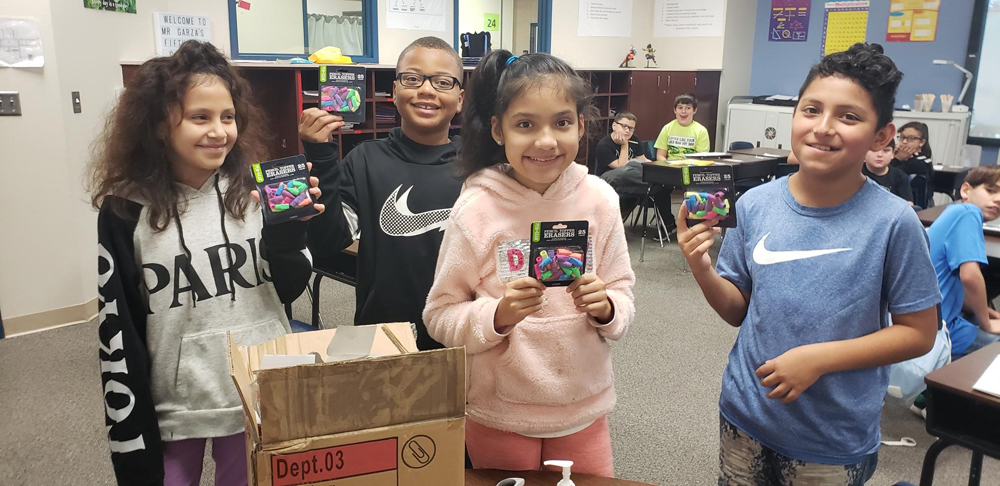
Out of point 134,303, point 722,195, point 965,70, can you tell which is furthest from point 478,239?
point 965,70

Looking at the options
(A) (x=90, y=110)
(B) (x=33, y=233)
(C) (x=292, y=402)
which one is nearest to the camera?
(C) (x=292, y=402)

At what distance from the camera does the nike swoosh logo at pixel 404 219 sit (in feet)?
5.40

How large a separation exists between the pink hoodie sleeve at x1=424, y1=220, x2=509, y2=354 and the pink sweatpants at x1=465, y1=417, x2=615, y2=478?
0.59ft

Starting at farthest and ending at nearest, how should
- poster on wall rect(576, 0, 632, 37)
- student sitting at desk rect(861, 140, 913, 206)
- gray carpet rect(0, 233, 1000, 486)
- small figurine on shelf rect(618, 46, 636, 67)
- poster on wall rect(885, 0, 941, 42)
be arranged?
small figurine on shelf rect(618, 46, 636, 67) < poster on wall rect(576, 0, 632, 37) < poster on wall rect(885, 0, 941, 42) < student sitting at desk rect(861, 140, 913, 206) < gray carpet rect(0, 233, 1000, 486)

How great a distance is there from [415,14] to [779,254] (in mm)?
5616

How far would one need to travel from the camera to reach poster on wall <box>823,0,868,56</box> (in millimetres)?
7336

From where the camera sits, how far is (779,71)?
8.16 meters

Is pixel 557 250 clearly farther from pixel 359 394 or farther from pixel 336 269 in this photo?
pixel 336 269

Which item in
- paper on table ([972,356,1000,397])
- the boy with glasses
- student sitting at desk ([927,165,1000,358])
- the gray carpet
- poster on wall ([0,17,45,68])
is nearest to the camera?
paper on table ([972,356,1000,397])

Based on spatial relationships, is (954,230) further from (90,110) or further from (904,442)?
(90,110)

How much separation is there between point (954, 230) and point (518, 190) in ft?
6.98

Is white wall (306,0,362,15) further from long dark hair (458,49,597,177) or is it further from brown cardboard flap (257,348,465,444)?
brown cardboard flap (257,348,465,444)

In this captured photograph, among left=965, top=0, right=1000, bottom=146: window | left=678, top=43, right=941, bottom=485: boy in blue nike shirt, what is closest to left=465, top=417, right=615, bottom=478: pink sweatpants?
left=678, top=43, right=941, bottom=485: boy in blue nike shirt

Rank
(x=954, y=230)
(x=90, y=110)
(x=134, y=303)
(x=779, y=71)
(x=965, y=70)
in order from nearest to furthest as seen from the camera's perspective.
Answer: (x=134, y=303) < (x=954, y=230) < (x=90, y=110) < (x=965, y=70) < (x=779, y=71)
